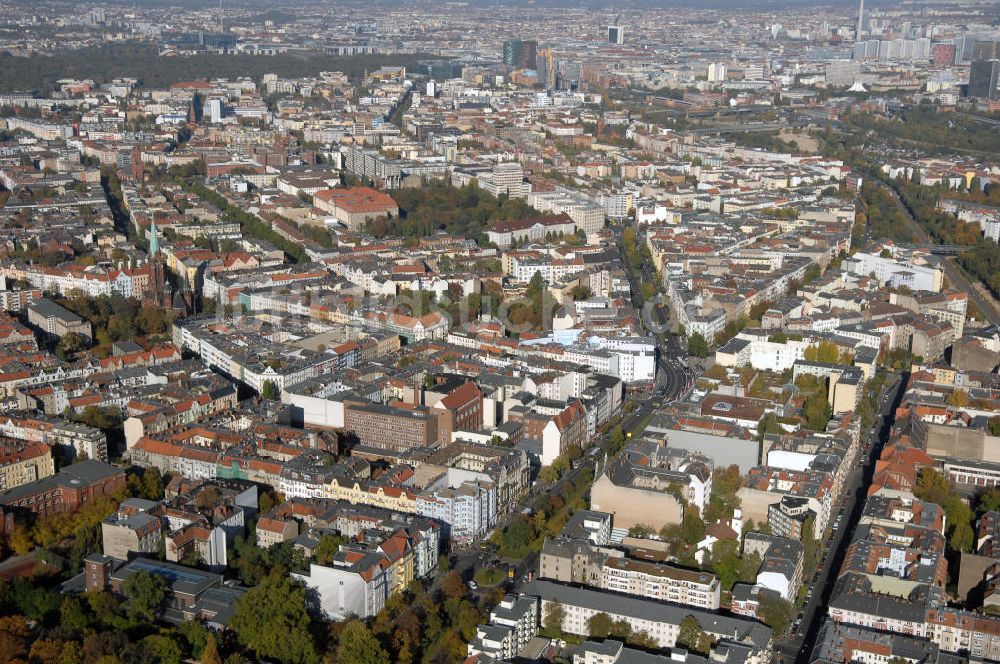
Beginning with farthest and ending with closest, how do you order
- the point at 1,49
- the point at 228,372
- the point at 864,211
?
1. the point at 1,49
2. the point at 864,211
3. the point at 228,372

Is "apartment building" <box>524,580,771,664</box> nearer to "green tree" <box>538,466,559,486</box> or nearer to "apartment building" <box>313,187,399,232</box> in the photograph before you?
"green tree" <box>538,466,559,486</box>

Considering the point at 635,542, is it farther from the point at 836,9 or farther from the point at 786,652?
the point at 836,9

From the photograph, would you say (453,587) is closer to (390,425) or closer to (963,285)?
(390,425)

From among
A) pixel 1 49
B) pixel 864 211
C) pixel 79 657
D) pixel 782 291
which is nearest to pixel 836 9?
pixel 1 49

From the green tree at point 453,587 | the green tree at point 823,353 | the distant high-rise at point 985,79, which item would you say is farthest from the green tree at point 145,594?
the distant high-rise at point 985,79

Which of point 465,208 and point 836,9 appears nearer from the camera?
point 465,208

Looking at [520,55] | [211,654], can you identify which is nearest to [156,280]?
[211,654]
